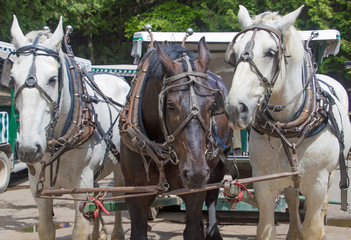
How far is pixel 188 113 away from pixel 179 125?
3.9 inches

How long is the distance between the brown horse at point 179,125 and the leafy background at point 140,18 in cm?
886

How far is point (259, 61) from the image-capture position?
10.4 feet

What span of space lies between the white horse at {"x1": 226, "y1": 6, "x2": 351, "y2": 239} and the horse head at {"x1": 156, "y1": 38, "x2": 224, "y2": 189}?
34 centimetres

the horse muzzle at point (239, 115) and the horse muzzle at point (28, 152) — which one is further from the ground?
the horse muzzle at point (239, 115)

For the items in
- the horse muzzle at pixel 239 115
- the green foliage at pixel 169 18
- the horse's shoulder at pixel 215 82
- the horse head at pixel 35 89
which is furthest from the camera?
the green foliage at pixel 169 18

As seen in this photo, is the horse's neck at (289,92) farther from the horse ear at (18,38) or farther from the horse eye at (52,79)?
the horse ear at (18,38)

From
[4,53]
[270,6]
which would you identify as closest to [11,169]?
[4,53]

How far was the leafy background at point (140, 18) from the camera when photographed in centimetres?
1321

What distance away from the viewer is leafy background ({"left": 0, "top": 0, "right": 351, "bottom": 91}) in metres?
13.2

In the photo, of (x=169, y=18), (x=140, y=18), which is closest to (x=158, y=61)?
(x=169, y=18)

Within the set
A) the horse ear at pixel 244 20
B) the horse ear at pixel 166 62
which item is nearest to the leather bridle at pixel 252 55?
the horse ear at pixel 244 20

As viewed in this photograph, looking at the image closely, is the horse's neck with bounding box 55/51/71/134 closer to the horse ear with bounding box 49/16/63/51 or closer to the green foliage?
the horse ear with bounding box 49/16/63/51

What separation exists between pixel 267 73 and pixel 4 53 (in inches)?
245

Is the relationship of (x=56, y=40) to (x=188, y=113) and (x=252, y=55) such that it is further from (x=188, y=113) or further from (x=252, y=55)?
(x=252, y=55)
